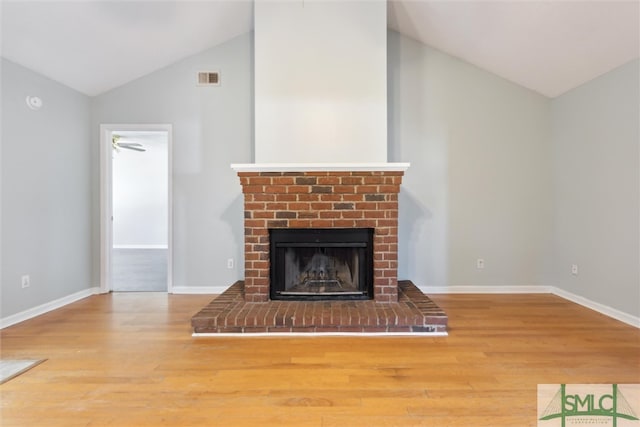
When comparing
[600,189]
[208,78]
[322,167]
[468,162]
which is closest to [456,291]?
[468,162]

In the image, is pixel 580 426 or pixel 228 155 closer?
pixel 580 426

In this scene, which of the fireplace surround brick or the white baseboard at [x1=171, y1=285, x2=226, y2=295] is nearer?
the fireplace surround brick

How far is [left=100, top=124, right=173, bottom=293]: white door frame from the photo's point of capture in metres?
3.74

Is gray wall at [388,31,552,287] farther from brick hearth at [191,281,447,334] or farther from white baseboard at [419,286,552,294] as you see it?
brick hearth at [191,281,447,334]

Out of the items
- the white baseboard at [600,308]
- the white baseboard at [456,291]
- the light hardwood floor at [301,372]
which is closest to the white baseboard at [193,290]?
the white baseboard at [456,291]

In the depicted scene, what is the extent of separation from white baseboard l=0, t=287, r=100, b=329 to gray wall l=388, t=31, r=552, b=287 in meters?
3.58

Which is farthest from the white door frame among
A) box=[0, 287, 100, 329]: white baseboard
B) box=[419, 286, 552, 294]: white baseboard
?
box=[419, 286, 552, 294]: white baseboard

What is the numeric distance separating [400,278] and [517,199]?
1600 millimetres

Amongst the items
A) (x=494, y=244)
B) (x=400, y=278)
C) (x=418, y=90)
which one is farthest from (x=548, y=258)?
(x=418, y=90)

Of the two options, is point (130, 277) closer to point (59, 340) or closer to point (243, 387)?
point (59, 340)

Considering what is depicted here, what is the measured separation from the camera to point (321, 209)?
2.94 m

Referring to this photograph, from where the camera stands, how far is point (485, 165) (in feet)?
12.3

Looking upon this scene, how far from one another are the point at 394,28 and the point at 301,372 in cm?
360

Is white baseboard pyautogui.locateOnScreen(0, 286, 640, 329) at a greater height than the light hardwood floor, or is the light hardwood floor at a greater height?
white baseboard pyautogui.locateOnScreen(0, 286, 640, 329)
